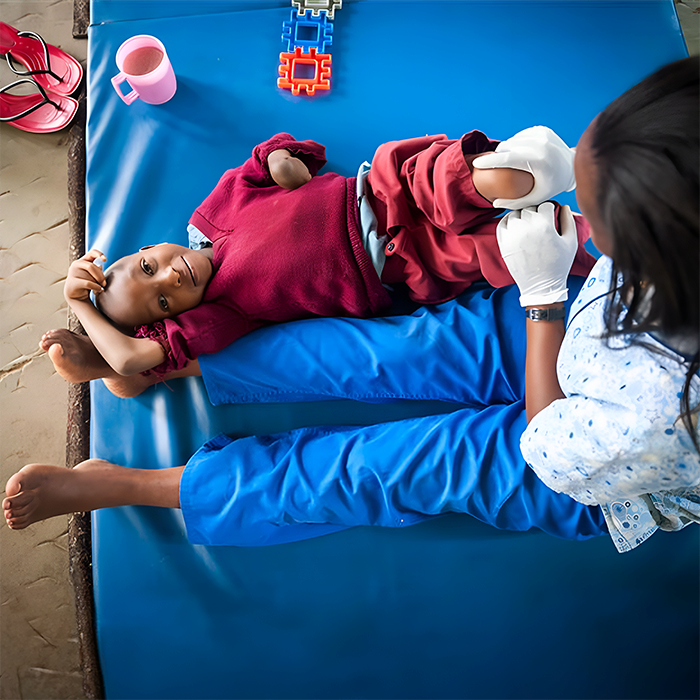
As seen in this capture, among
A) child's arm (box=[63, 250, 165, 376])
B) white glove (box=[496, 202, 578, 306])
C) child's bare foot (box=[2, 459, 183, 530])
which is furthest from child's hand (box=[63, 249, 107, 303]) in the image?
white glove (box=[496, 202, 578, 306])

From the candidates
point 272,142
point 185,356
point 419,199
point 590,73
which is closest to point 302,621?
point 185,356

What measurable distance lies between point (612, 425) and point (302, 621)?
813 mm

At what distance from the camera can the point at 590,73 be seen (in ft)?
4.83

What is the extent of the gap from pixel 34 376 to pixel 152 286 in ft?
2.23

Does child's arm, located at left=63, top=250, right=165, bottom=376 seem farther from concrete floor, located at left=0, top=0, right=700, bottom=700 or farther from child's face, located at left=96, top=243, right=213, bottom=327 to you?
concrete floor, located at left=0, top=0, right=700, bottom=700

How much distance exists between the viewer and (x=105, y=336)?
1.14 meters

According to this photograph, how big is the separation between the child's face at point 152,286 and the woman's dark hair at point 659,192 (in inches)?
34.2

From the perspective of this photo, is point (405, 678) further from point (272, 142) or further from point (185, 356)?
point (272, 142)

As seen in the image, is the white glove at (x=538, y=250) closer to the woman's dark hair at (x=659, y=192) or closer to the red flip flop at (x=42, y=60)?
the woman's dark hair at (x=659, y=192)

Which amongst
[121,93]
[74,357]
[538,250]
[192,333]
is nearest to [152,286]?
[192,333]

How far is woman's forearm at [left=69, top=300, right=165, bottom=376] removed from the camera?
112cm

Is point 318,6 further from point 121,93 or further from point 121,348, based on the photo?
point 121,348

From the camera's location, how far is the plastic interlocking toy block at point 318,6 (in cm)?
151

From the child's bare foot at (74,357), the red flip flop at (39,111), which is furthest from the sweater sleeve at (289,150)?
the red flip flop at (39,111)
